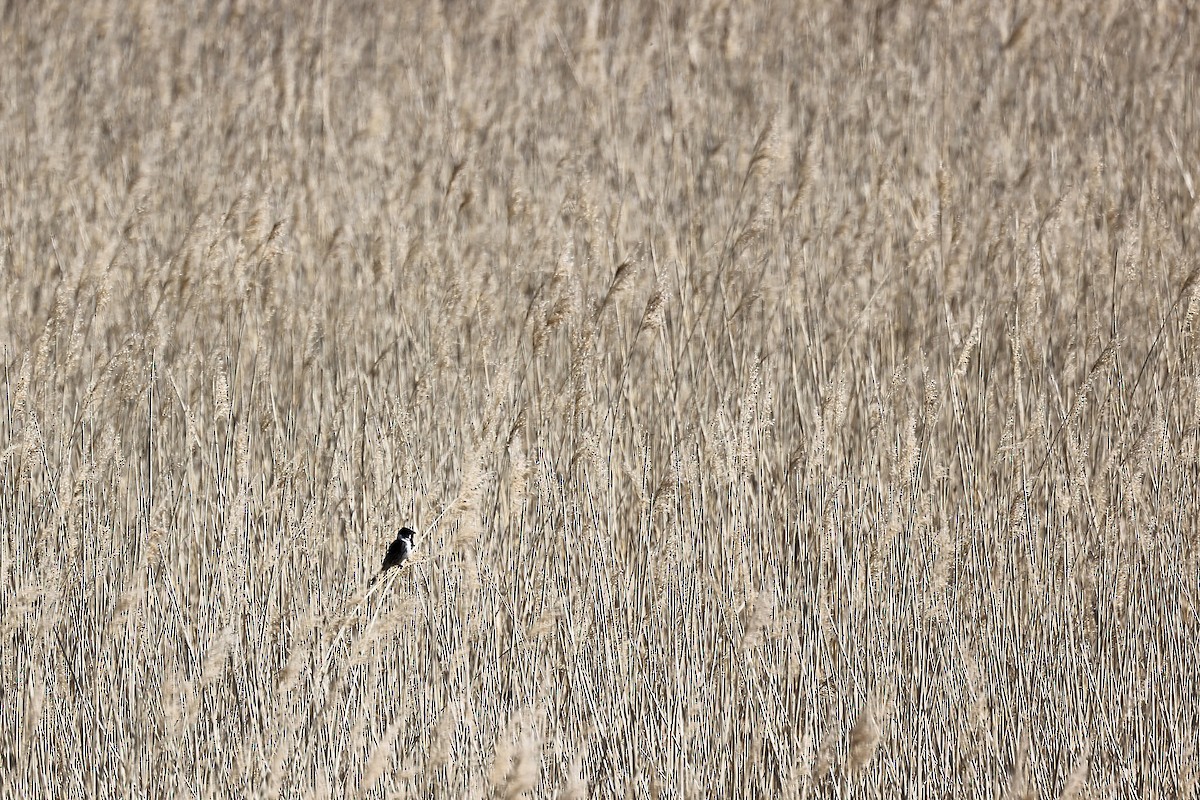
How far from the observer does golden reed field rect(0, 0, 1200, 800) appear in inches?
78.9

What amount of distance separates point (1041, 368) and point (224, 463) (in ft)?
5.72

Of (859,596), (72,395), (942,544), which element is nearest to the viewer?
(942,544)

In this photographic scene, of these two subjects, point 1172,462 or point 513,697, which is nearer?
point 513,697

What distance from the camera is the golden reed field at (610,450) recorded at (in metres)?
2.00

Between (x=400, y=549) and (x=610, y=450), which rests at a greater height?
(x=610, y=450)

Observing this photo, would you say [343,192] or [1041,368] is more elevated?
[343,192]

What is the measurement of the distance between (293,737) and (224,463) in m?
0.58

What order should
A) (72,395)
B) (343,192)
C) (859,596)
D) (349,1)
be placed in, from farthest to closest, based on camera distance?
(349,1)
(343,192)
(72,395)
(859,596)

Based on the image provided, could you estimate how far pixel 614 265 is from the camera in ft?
7.80

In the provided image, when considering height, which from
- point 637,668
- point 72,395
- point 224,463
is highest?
point 72,395

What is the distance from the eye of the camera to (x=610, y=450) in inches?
83.8

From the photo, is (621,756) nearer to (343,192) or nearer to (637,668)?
(637,668)

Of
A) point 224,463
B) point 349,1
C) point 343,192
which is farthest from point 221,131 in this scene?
point 224,463

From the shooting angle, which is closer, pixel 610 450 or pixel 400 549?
pixel 400 549
